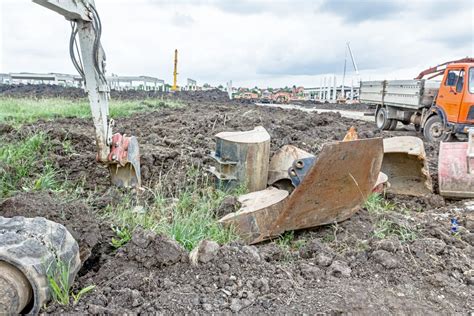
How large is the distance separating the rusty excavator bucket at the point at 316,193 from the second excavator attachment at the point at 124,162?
1.45 metres

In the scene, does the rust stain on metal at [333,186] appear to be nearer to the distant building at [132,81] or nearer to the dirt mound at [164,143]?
the dirt mound at [164,143]

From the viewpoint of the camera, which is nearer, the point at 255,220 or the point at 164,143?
the point at 255,220

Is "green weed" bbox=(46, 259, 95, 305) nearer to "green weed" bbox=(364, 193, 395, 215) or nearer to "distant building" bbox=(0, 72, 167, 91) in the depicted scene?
"green weed" bbox=(364, 193, 395, 215)

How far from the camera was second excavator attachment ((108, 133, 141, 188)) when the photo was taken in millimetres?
3992

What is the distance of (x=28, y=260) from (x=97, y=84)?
2311mm

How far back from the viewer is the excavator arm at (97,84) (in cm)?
341

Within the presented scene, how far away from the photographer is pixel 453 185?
14.5 feet

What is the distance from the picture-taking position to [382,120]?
1286 centimetres

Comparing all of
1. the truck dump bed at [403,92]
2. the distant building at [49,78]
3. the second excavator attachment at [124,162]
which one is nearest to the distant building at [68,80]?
the distant building at [49,78]

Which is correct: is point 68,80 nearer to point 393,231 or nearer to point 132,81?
point 132,81

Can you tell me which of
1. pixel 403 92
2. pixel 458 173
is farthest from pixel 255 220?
pixel 403 92

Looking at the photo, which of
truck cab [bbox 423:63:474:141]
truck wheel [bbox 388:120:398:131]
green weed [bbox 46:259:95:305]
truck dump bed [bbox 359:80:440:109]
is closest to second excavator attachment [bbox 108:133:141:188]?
green weed [bbox 46:259:95:305]

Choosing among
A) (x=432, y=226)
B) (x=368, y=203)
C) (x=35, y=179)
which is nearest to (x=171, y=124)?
(x=35, y=179)

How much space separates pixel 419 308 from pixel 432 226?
1391 mm
